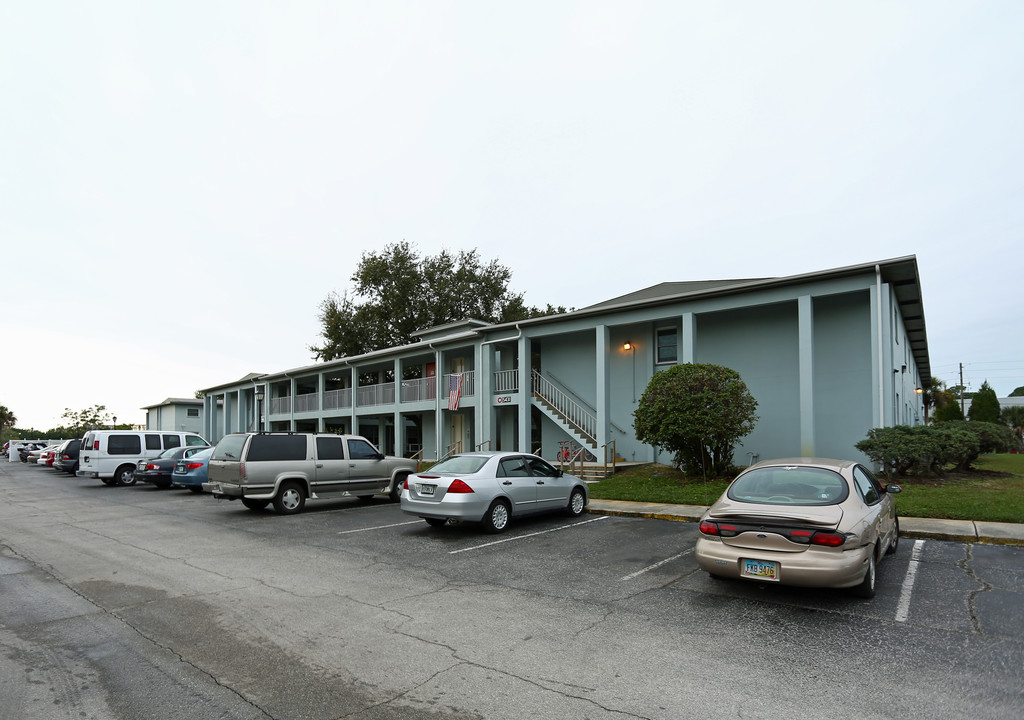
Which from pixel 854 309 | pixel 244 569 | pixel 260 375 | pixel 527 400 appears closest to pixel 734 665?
pixel 244 569

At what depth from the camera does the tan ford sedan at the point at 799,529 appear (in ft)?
18.5

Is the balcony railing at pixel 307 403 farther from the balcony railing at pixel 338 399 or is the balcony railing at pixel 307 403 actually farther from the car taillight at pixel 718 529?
the car taillight at pixel 718 529

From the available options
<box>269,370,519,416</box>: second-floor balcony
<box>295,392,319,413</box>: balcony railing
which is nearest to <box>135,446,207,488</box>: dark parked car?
<box>269,370,519,416</box>: second-floor balcony

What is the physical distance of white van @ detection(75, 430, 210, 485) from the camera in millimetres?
22125

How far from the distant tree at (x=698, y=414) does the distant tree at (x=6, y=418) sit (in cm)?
9268

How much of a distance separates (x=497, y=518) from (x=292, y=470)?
5.83 meters

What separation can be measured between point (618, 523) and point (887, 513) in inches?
191

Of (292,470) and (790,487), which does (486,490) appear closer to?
(790,487)

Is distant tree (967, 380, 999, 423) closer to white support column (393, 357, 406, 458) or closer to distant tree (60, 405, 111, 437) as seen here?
white support column (393, 357, 406, 458)

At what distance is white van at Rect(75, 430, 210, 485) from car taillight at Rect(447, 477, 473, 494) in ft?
53.5

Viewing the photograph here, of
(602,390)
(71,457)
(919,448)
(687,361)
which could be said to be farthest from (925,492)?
(71,457)

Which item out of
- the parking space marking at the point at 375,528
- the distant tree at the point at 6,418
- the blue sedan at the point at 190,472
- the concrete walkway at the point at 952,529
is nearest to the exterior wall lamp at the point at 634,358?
the concrete walkway at the point at 952,529

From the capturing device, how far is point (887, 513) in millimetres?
7180

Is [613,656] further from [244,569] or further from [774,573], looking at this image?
[244,569]
